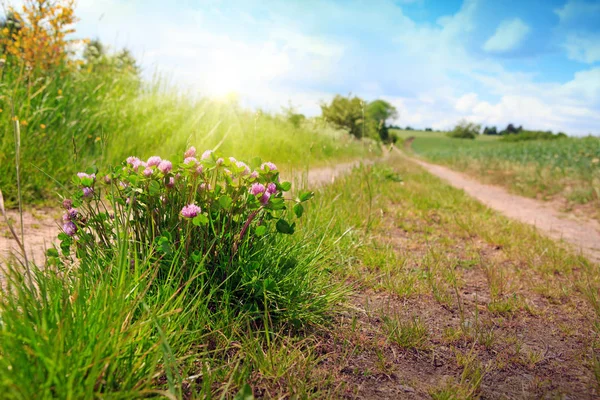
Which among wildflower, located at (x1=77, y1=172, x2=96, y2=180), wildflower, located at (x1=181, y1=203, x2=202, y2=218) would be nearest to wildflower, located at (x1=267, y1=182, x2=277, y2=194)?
wildflower, located at (x1=181, y1=203, x2=202, y2=218)

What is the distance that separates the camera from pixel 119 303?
1302 mm

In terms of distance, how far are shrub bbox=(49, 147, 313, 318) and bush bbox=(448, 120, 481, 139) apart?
7349 centimetres

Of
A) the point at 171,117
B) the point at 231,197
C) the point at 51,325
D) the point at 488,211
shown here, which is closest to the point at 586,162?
the point at 488,211

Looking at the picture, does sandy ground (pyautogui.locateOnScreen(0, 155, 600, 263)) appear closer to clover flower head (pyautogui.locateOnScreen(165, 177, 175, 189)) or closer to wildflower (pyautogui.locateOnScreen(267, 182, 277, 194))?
clover flower head (pyautogui.locateOnScreen(165, 177, 175, 189))

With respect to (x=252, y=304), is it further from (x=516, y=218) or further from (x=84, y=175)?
(x=516, y=218)

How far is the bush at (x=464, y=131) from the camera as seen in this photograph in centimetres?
6974

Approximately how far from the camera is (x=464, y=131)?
70.2 metres

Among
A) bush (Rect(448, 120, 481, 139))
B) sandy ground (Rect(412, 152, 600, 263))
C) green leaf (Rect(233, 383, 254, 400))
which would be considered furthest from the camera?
bush (Rect(448, 120, 481, 139))

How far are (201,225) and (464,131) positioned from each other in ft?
247

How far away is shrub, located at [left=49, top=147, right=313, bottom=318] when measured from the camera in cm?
167

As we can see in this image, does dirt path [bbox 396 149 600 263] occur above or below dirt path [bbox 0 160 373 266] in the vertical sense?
above

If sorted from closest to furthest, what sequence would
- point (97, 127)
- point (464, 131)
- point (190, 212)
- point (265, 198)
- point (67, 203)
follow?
1. point (190, 212)
2. point (265, 198)
3. point (67, 203)
4. point (97, 127)
5. point (464, 131)

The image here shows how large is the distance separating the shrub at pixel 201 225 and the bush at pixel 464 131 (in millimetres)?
73489

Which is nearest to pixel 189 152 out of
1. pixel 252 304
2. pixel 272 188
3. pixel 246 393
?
pixel 272 188
